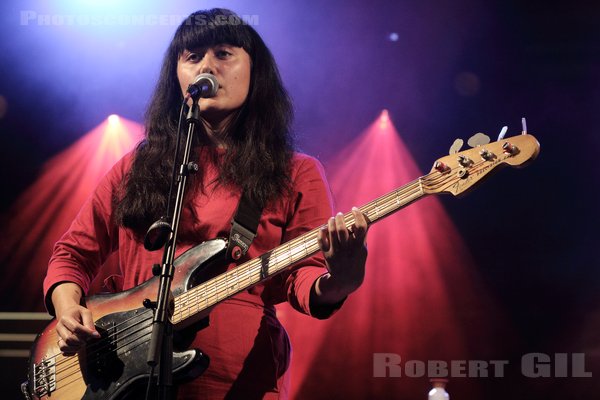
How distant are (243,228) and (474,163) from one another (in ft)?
2.68

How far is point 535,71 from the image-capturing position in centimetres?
529

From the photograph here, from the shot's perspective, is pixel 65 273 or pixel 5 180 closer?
pixel 65 273

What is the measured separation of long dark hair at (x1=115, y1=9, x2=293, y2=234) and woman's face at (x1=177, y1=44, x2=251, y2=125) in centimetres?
4

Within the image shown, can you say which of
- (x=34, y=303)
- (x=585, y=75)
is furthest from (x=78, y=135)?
(x=585, y=75)

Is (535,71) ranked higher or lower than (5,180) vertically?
higher

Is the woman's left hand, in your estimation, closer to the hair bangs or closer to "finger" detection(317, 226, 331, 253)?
"finger" detection(317, 226, 331, 253)

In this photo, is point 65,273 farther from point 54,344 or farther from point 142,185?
point 142,185

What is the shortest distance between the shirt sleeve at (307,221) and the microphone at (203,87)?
1.75 ft

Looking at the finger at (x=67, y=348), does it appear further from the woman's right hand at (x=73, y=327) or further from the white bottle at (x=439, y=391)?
the white bottle at (x=439, y=391)

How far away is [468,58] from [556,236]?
154cm

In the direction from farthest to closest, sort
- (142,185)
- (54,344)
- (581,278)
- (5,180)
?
(5,180), (581,278), (142,185), (54,344)

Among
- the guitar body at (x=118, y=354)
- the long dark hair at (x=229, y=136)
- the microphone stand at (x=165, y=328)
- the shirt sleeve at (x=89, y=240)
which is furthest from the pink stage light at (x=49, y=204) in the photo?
the microphone stand at (x=165, y=328)

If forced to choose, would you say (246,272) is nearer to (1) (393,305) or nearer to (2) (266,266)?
(2) (266,266)

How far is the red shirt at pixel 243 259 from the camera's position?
2260 mm
